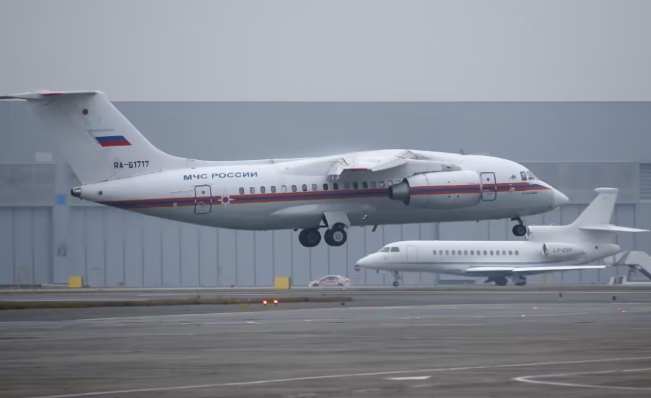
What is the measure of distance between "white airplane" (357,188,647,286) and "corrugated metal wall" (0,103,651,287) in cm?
588

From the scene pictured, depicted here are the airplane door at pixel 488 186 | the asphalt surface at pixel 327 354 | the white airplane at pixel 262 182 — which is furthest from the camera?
the airplane door at pixel 488 186

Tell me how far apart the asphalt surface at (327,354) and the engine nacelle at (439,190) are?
45.8ft

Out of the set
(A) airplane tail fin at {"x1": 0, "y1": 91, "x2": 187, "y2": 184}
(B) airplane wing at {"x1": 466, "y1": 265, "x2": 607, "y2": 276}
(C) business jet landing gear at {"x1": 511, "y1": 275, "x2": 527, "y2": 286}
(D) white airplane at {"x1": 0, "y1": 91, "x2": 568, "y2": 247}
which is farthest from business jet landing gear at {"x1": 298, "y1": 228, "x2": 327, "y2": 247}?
(C) business jet landing gear at {"x1": 511, "y1": 275, "x2": 527, "y2": 286}

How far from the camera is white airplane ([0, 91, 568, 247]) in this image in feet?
155

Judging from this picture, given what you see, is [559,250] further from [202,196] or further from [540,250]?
[202,196]

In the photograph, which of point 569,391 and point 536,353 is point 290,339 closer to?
point 536,353

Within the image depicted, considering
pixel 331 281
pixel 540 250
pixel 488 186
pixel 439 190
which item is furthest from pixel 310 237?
pixel 331 281

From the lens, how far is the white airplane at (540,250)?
74062mm

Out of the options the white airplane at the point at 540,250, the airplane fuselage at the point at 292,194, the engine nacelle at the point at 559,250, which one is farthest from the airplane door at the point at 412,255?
the airplane fuselage at the point at 292,194

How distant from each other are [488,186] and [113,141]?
16890mm

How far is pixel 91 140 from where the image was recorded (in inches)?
1885

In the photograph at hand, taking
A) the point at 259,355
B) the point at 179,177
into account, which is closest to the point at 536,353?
the point at 259,355

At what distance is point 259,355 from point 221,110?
71.1 meters

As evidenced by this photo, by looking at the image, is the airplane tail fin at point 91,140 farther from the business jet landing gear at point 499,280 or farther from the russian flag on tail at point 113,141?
the business jet landing gear at point 499,280
